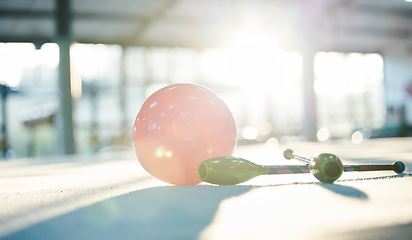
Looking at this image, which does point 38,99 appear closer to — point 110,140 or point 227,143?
point 110,140

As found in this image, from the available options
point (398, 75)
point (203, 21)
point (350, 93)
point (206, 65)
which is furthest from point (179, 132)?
point (398, 75)

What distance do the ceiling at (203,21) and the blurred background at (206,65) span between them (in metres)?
0.03

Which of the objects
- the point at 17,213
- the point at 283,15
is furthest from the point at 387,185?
the point at 283,15

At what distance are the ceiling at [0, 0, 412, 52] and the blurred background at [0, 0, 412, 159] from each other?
0.03 m

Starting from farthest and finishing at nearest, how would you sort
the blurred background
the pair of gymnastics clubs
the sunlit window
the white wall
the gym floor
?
the sunlit window, the white wall, the blurred background, the pair of gymnastics clubs, the gym floor

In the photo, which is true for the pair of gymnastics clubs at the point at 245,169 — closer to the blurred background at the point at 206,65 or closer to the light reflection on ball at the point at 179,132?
the light reflection on ball at the point at 179,132

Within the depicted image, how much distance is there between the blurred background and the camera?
8.03 m

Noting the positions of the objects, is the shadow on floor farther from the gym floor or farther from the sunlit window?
the sunlit window

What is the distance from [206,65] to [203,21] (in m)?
2.64

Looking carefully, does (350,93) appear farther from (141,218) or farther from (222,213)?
(141,218)

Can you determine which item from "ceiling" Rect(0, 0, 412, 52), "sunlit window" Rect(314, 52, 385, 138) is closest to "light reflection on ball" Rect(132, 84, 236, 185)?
"ceiling" Rect(0, 0, 412, 52)

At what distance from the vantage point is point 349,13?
899cm

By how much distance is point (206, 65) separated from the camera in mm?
11477

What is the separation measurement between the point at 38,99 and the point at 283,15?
299 inches
